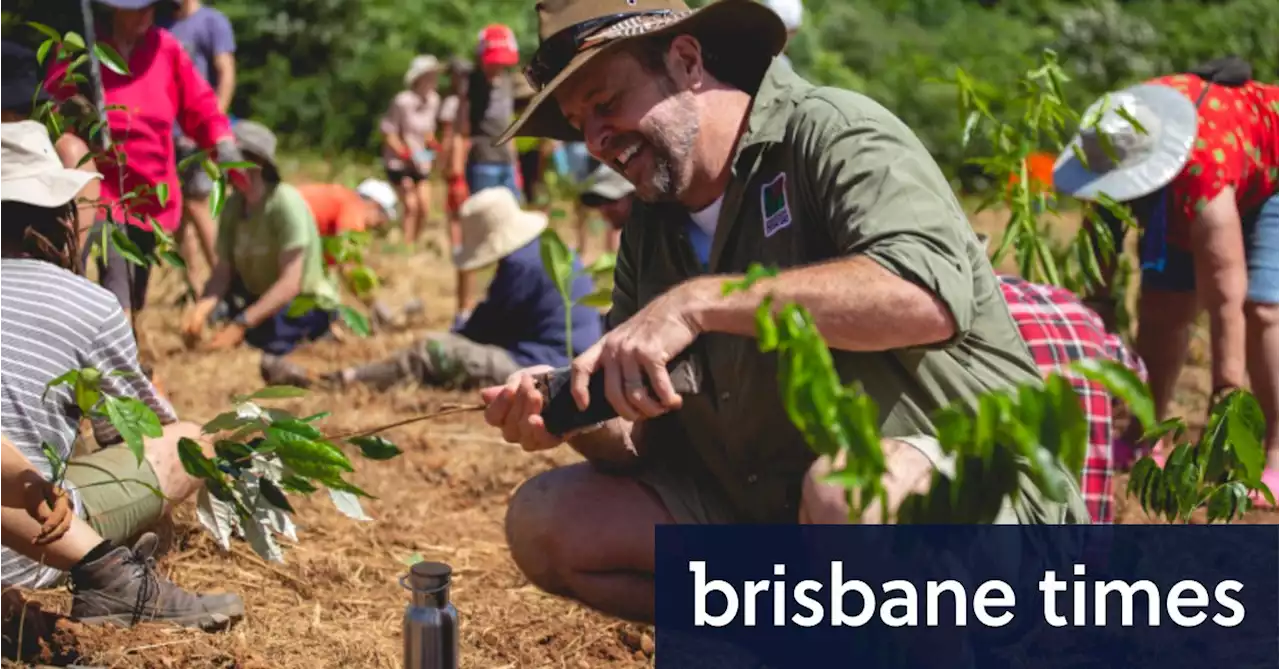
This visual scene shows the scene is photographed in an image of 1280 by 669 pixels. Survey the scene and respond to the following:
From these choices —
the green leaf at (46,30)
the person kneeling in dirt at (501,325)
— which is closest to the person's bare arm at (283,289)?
the person kneeling in dirt at (501,325)

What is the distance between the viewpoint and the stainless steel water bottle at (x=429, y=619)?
2.34m

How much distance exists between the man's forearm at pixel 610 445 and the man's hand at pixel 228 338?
342 centimetres

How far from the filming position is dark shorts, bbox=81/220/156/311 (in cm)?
390

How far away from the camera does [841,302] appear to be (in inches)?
92.4

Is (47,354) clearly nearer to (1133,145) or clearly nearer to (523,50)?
(1133,145)

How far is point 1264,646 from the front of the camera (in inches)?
118

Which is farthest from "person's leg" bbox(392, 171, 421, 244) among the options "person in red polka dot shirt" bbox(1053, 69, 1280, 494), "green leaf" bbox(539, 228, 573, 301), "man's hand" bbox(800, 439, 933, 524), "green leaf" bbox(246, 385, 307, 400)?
"man's hand" bbox(800, 439, 933, 524)

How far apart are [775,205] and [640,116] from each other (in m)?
0.27

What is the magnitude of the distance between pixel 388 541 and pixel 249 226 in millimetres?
2604

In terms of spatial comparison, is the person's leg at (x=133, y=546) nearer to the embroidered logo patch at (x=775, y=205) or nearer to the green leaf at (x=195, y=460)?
the green leaf at (x=195, y=460)

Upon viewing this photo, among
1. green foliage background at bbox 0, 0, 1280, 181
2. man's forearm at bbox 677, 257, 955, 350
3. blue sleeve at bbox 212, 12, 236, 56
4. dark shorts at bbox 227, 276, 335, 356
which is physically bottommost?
green foliage background at bbox 0, 0, 1280, 181

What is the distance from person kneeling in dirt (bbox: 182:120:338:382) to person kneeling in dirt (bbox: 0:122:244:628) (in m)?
2.60

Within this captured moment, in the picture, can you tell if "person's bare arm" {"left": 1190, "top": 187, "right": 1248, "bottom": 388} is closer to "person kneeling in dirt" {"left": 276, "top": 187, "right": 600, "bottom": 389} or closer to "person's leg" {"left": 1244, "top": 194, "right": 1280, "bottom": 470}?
"person's leg" {"left": 1244, "top": 194, "right": 1280, "bottom": 470}

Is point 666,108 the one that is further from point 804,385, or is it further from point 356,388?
point 356,388
